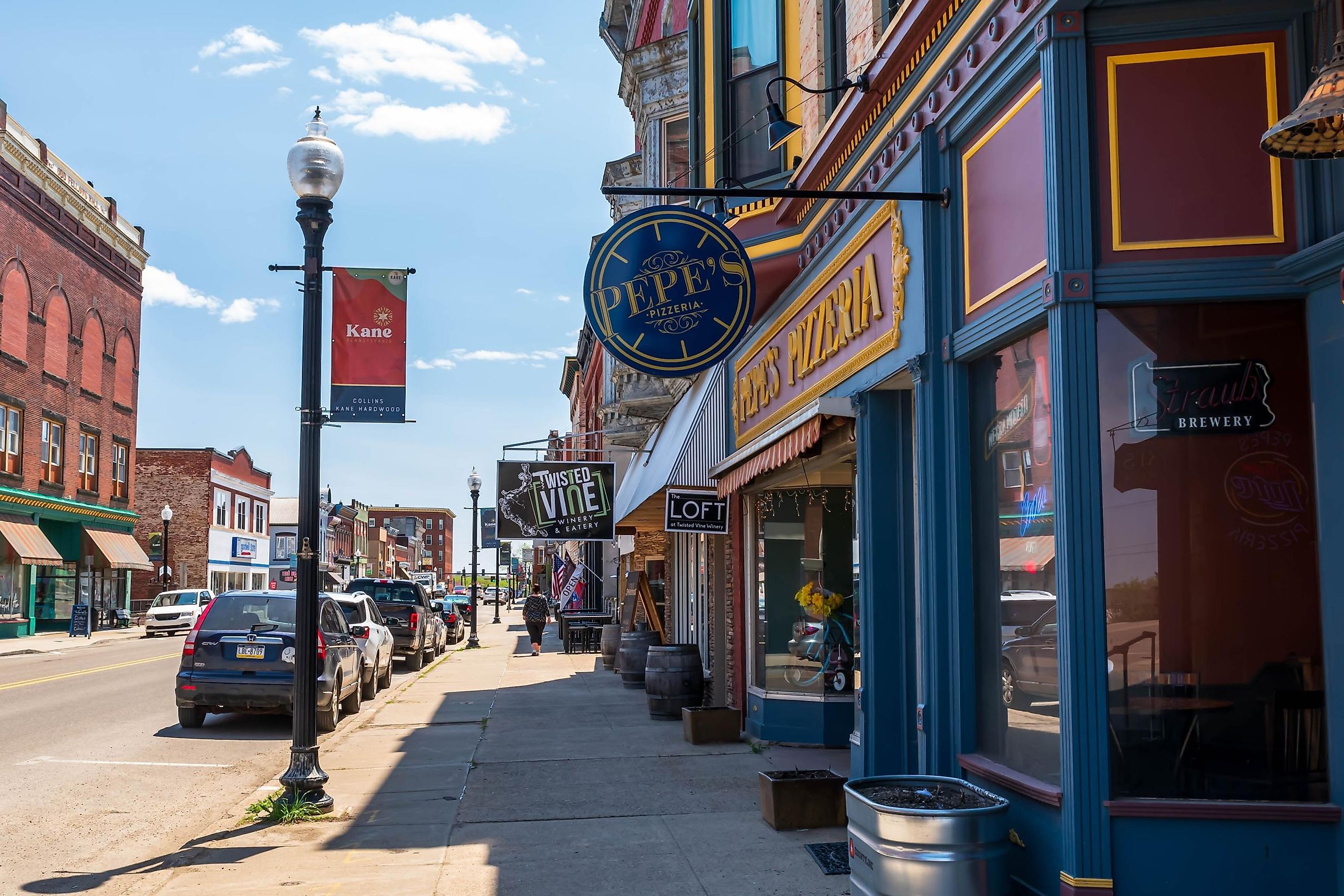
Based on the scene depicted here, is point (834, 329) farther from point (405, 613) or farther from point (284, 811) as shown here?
point (405, 613)

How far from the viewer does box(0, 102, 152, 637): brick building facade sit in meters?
38.7

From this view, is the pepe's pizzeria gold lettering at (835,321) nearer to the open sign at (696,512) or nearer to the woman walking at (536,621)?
the open sign at (696,512)

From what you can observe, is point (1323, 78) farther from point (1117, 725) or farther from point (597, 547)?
point (597, 547)

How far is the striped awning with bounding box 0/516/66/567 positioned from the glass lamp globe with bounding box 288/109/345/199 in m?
34.1

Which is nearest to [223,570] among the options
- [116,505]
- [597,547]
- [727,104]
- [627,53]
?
[116,505]

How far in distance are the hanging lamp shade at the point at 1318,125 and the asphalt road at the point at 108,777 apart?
276 inches

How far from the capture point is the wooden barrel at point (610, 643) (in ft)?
78.7

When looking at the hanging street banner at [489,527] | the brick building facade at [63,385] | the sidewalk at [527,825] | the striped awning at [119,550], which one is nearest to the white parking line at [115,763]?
the sidewalk at [527,825]

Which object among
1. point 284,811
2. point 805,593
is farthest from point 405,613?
point 284,811

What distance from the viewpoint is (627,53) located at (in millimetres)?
19453

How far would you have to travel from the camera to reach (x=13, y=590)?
38.3 metres

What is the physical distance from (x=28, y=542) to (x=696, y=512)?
33.5 metres

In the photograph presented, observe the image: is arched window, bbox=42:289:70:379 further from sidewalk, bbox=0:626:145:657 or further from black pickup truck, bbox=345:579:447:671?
black pickup truck, bbox=345:579:447:671

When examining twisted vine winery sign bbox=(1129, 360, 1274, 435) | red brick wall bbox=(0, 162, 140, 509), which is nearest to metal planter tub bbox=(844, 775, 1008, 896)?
twisted vine winery sign bbox=(1129, 360, 1274, 435)
